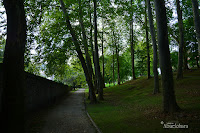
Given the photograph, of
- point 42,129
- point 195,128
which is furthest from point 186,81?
point 42,129

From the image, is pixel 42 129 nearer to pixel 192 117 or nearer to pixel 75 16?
pixel 192 117

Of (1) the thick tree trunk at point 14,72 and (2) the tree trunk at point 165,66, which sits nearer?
(1) the thick tree trunk at point 14,72

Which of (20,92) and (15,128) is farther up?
(20,92)

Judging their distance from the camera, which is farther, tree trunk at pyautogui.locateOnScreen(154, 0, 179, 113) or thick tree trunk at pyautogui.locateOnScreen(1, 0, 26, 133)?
tree trunk at pyautogui.locateOnScreen(154, 0, 179, 113)

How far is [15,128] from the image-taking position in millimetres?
3822

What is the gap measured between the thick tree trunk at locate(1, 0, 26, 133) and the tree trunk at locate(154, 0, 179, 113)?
5.54 m

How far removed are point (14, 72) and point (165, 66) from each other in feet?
19.0

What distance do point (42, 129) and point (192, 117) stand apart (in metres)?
5.77

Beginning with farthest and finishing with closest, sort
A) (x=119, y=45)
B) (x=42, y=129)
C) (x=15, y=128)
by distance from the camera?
(x=119, y=45) < (x=42, y=129) < (x=15, y=128)

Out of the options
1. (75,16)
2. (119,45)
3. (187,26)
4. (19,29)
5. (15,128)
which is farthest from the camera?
(119,45)

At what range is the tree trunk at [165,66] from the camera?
6.70 metres

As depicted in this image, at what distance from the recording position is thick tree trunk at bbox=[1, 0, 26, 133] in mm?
3842

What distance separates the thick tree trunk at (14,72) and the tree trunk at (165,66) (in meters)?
5.54

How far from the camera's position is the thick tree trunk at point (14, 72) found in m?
3.84
